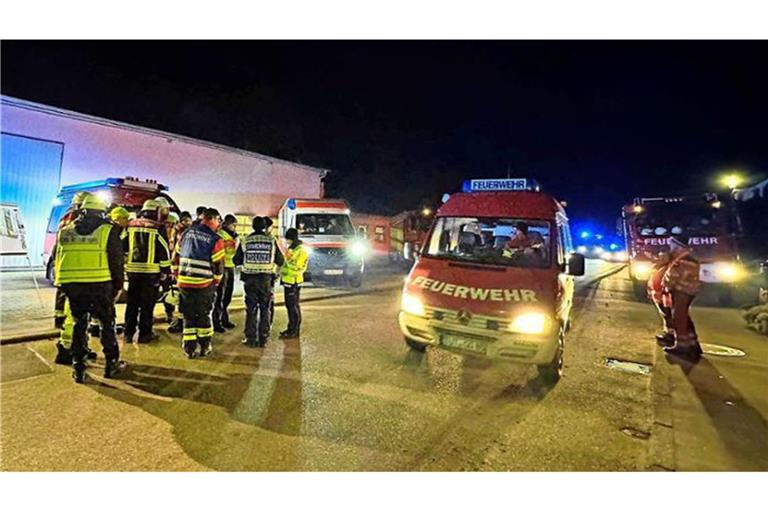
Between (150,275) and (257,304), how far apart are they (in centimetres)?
150

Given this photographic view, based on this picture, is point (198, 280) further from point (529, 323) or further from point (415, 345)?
point (529, 323)

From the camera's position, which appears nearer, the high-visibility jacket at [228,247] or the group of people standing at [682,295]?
the group of people standing at [682,295]

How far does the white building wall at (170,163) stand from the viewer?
44.6ft

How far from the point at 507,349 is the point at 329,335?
3.28 metres

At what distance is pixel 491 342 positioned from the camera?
4457mm

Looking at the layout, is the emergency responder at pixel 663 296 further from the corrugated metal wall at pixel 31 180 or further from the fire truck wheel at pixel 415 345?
the corrugated metal wall at pixel 31 180

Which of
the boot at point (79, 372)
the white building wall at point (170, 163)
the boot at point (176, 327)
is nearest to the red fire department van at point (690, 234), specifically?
the boot at point (176, 327)

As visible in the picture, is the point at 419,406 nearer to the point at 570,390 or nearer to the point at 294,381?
the point at 294,381

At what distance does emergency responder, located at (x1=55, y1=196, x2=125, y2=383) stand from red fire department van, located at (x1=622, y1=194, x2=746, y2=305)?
1162cm

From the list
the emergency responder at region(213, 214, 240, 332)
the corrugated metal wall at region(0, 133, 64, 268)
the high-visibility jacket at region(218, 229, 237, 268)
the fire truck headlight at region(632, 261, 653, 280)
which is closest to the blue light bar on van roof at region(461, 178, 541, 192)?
the emergency responder at region(213, 214, 240, 332)

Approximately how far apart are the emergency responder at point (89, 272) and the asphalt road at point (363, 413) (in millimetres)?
386

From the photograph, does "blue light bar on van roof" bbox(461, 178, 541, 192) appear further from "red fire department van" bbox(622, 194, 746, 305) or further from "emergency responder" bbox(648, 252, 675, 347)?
"red fire department van" bbox(622, 194, 746, 305)

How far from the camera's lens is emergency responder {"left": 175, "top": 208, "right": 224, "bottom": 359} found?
5.44 metres

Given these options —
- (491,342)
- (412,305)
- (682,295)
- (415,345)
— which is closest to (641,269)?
(682,295)
